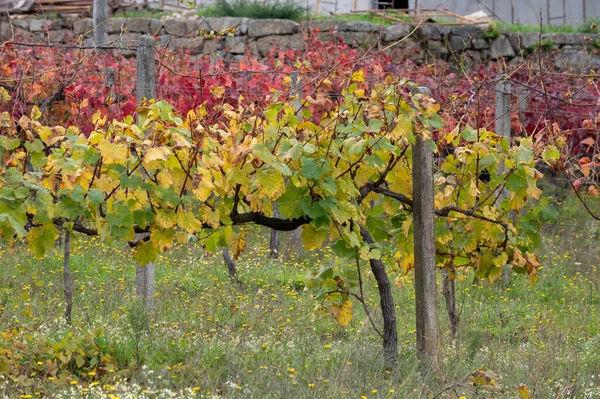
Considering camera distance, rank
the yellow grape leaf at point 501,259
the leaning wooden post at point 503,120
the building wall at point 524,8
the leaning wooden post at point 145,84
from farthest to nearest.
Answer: the building wall at point 524,8 < the leaning wooden post at point 503,120 < the leaning wooden post at point 145,84 < the yellow grape leaf at point 501,259

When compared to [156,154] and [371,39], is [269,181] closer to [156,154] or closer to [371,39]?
[156,154]

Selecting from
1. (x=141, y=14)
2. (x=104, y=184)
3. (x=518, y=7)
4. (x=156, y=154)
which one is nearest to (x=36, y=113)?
(x=104, y=184)

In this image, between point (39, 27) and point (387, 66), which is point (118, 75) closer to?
point (387, 66)

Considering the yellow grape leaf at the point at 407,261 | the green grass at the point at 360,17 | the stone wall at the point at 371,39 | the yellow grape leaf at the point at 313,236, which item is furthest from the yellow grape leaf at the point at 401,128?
the green grass at the point at 360,17

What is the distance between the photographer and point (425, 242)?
4.60m

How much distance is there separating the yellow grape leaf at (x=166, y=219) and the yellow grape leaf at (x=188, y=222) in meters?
0.02

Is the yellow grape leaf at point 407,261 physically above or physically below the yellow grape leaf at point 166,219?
below

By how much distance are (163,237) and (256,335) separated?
142 cm

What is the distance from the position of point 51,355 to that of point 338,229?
1.51 metres

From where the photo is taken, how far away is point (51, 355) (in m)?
4.36

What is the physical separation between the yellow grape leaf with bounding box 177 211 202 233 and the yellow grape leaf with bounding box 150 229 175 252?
0.08 meters

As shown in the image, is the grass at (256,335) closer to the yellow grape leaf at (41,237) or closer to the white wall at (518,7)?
the yellow grape leaf at (41,237)

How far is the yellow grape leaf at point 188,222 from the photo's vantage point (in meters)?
4.09

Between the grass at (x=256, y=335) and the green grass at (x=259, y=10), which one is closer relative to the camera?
the grass at (x=256, y=335)
